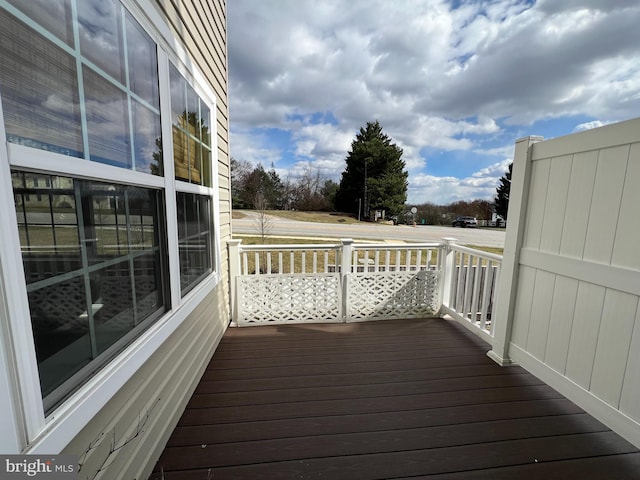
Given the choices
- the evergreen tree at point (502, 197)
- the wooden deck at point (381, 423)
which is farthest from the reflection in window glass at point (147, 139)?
the evergreen tree at point (502, 197)

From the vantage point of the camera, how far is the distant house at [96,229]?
0.71 meters

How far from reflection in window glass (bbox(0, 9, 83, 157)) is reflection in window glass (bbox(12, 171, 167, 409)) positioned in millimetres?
114

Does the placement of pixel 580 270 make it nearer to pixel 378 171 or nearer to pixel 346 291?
pixel 346 291

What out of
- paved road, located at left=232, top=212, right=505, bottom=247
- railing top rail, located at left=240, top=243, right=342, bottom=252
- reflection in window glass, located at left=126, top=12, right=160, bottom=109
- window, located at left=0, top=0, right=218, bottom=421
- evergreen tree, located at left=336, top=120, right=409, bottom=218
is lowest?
paved road, located at left=232, top=212, right=505, bottom=247

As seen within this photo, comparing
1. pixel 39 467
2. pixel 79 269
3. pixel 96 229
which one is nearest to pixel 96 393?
pixel 39 467

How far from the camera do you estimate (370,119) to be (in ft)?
74.2

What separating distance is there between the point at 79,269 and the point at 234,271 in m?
2.16

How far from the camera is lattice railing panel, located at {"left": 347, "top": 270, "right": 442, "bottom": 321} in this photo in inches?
129

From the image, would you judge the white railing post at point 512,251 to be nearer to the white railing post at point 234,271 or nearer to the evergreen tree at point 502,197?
the white railing post at point 234,271

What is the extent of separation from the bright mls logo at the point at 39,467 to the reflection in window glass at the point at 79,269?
0.43ft

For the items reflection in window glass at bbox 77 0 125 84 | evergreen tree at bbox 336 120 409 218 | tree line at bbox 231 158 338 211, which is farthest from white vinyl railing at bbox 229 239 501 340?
tree line at bbox 231 158 338 211

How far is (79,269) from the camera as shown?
37.5 inches

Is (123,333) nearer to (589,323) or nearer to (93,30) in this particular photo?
(93,30)

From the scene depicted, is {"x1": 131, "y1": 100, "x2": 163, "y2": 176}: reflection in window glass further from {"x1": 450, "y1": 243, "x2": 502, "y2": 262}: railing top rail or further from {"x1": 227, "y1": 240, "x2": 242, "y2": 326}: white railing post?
{"x1": 450, "y1": 243, "x2": 502, "y2": 262}: railing top rail
